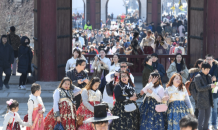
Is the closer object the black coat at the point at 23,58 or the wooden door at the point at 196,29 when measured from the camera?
the black coat at the point at 23,58

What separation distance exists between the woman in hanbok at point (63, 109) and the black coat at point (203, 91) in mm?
2463

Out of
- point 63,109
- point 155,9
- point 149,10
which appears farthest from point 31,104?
point 149,10

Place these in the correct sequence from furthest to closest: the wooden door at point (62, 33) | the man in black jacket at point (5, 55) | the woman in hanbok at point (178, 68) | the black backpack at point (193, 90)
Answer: the wooden door at point (62, 33) → the man in black jacket at point (5, 55) → the woman in hanbok at point (178, 68) → the black backpack at point (193, 90)

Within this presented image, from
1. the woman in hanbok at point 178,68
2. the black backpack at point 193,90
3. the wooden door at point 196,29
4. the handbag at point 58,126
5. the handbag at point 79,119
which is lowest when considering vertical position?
the handbag at point 58,126

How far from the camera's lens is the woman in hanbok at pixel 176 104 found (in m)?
7.82

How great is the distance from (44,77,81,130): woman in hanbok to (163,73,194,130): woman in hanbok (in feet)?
5.32

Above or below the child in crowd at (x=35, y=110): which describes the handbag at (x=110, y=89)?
above

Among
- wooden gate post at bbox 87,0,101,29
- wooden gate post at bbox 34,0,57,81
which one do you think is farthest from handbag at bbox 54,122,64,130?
wooden gate post at bbox 87,0,101,29

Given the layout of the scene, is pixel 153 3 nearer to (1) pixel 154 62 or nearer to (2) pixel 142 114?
Answer: (1) pixel 154 62

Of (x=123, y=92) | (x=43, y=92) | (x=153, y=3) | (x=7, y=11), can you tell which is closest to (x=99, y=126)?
(x=123, y=92)

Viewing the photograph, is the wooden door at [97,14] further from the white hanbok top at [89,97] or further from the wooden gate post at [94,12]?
the white hanbok top at [89,97]

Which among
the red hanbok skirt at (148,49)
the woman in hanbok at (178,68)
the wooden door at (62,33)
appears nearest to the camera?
the woman in hanbok at (178,68)

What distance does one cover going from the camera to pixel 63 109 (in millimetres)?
7715

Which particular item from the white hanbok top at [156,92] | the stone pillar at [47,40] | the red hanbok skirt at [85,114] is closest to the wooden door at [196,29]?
the stone pillar at [47,40]
